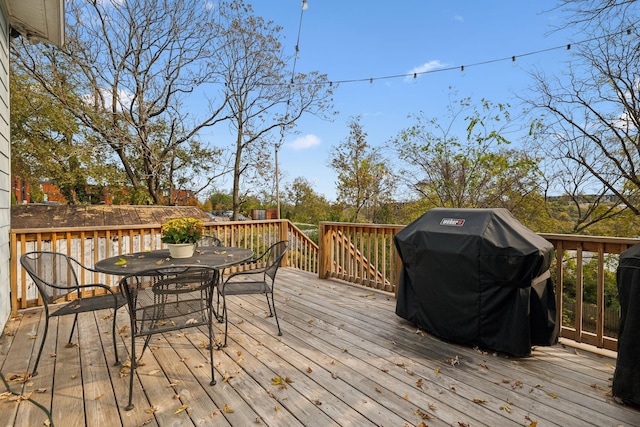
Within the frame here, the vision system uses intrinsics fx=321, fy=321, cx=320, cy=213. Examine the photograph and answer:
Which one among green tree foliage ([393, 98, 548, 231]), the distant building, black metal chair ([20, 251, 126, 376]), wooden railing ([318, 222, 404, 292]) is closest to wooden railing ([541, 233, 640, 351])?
wooden railing ([318, 222, 404, 292])

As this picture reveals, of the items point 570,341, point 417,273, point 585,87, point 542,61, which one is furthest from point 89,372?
point 585,87

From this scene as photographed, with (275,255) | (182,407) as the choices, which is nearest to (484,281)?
(275,255)

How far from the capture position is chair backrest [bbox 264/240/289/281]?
2955mm

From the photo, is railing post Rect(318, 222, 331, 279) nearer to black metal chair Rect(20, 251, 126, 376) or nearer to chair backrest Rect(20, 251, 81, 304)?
black metal chair Rect(20, 251, 126, 376)

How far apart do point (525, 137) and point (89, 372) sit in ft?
27.2

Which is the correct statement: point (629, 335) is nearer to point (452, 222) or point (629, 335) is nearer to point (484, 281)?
point (484, 281)

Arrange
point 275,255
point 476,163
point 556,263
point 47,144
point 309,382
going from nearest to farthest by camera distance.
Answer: point 309,382 < point 556,263 < point 275,255 < point 476,163 < point 47,144

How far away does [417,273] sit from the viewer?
295cm

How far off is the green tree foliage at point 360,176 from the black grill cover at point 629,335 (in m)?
7.82

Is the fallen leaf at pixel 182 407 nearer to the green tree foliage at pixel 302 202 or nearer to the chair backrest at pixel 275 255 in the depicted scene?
Result: the chair backrest at pixel 275 255

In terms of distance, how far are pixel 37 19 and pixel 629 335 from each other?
19.8 ft

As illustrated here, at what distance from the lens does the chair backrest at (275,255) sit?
296 centimetres

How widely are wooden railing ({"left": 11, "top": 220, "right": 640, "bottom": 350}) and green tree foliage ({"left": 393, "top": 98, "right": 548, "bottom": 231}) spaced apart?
1.75 meters

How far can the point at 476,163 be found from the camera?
7.03m
